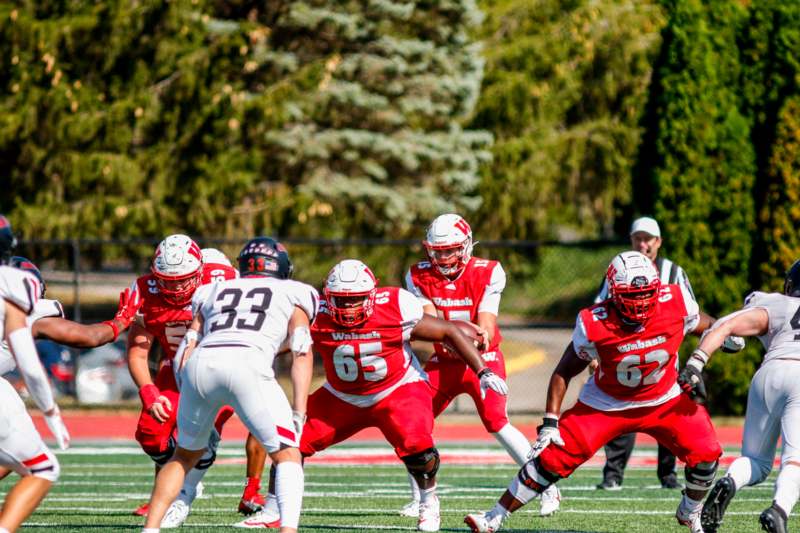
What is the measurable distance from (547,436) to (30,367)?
106 inches

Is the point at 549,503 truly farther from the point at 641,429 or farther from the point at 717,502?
the point at 717,502

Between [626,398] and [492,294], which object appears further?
[492,294]

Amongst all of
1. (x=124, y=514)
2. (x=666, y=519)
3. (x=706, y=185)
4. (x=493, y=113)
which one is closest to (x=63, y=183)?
(x=493, y=113)

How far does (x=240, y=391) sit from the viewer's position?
602 centimetres

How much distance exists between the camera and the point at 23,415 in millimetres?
5719

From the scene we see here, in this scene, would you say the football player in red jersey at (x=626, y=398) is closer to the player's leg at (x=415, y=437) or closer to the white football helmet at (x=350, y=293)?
the player's leg at (x=415, y=437)

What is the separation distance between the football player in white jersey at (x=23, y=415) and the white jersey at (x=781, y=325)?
3520 millimetres

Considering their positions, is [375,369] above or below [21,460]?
below

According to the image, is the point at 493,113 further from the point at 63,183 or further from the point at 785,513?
the point at 785,513

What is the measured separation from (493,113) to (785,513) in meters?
16.9

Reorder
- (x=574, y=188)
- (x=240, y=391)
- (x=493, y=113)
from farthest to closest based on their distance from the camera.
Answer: (x=574, y=188)
(x=493, y=113)
(x=240, y=391)

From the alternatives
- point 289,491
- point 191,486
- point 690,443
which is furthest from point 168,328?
point 690,443

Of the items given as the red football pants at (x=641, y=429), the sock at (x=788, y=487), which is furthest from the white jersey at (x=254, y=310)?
the sock at (x=788, y=487)

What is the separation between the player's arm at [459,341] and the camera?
7.05 meters
